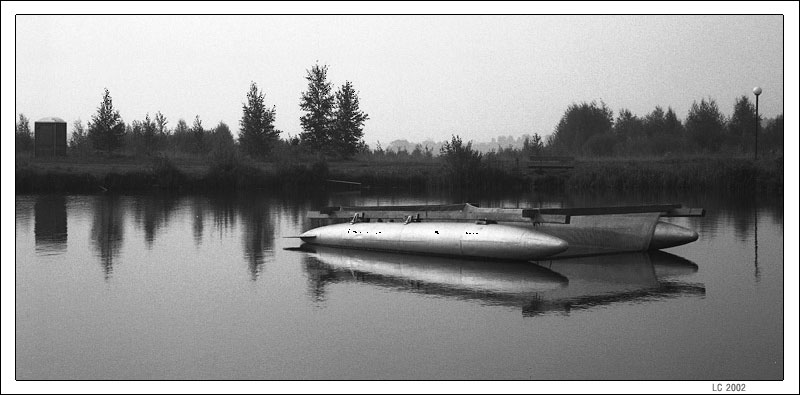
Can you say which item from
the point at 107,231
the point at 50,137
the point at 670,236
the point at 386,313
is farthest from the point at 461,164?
the point at 386,313

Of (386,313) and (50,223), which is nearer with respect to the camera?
(386,313)

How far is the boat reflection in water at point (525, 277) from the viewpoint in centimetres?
1467

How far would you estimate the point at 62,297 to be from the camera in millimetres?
15648

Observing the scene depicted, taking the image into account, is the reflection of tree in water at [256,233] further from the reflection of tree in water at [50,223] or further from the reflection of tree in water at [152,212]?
the reflection of tree in water at [50,223]

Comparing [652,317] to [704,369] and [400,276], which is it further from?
[400,276]

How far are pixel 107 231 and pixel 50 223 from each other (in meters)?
3.60

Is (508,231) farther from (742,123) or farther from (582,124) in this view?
(582,124)

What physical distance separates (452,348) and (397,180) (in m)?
40.0

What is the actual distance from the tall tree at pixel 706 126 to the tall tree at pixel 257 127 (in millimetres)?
28259

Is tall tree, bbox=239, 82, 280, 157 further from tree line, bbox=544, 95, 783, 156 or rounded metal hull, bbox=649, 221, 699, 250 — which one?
rounded metal hull, bbox=649, 221, 699, 250

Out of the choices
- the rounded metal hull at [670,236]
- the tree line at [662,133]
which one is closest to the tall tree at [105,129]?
the tree line at [662,133]

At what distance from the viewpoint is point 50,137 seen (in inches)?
1996

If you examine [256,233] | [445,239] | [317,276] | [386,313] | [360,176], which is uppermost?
[360,176]

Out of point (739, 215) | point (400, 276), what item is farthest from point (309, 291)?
point (739, 215)
